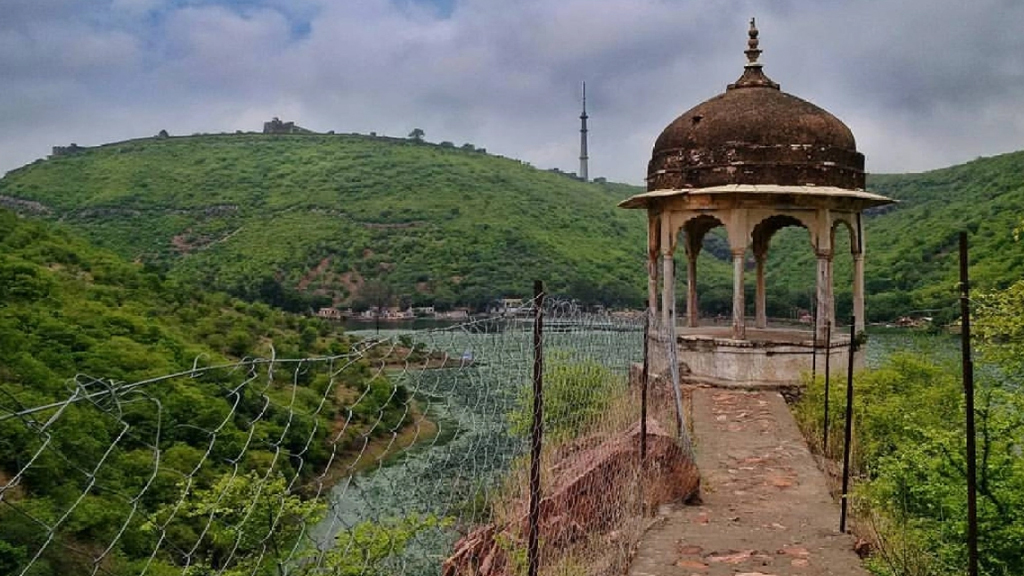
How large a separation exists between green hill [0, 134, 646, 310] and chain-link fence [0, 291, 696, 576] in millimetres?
44241

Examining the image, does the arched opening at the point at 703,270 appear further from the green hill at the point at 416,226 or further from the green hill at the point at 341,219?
the green hill at the point at 341,219

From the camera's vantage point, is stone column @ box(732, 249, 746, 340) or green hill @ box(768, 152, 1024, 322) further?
green hill @ box(768, 152, 1024, 322)

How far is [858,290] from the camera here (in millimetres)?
14531

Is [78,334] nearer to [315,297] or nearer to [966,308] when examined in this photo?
[966,308]

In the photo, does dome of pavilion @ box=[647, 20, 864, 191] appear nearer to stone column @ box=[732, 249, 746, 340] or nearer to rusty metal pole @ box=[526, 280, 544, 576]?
stone column @ box=[732, 249, 746, 340]

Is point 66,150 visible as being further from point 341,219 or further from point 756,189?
point 756,189

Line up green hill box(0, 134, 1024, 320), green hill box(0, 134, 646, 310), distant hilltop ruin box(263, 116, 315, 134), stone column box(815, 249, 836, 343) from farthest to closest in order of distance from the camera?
distant hilltop ruin box(263, 116, 315, 134), green hill box(0, 134, 646, 310), green hill box(0, 134, 1024, 320), stone column box(815, 249, 836, 343)

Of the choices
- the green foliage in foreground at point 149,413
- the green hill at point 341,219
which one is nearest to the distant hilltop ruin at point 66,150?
the green hill at point 341,219

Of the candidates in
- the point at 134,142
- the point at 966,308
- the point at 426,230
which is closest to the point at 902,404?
the point at 966,308

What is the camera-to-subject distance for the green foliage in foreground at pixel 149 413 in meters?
6.08

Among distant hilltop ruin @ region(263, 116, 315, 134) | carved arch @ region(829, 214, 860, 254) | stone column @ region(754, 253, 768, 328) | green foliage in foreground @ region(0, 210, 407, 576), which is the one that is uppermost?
distant hilltop ruin @ region(263, 116, 315, 134)

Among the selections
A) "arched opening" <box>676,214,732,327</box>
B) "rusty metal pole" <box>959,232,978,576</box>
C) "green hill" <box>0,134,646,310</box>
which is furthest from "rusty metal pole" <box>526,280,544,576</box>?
"green hill" <box>0,134,646,310</box>

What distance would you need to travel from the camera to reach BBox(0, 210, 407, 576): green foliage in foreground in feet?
19.9

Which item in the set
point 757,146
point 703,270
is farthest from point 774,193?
point 703,270
